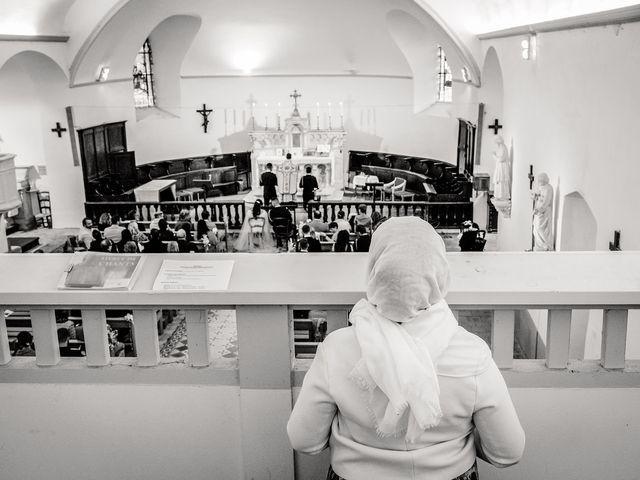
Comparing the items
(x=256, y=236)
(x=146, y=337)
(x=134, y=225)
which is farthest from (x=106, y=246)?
(x=146, y=337)

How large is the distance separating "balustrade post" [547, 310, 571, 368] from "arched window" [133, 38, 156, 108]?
67.3ft

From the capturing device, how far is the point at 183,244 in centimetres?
1085

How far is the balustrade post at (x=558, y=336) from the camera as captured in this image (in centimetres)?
257

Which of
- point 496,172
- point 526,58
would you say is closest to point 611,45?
point 526,58

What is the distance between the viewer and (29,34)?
1417 centimetres

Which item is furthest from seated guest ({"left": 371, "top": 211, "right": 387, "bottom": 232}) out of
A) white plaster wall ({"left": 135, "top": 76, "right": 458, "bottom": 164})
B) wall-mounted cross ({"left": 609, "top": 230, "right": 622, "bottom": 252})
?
white plaster wall ({"left": 135, "top": 76, "right": 458, "bottom": 164})

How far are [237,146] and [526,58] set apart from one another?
513 inches

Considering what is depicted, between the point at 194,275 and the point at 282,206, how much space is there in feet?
37.5

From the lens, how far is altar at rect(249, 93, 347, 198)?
1869 centimetres

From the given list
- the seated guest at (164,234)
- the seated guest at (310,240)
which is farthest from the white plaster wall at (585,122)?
the seated guest at (164,234)

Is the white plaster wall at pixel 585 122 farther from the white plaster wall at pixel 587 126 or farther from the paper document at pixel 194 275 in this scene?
the paper document at pixel 194 275

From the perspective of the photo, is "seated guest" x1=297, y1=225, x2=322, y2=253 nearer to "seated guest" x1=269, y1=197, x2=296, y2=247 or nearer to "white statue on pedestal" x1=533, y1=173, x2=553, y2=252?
"seated guest" x1=269, y1=197, x2=296, y2=247

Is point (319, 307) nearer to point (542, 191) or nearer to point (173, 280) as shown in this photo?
point (173, 280)

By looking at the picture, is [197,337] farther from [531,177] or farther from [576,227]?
[531,177]
